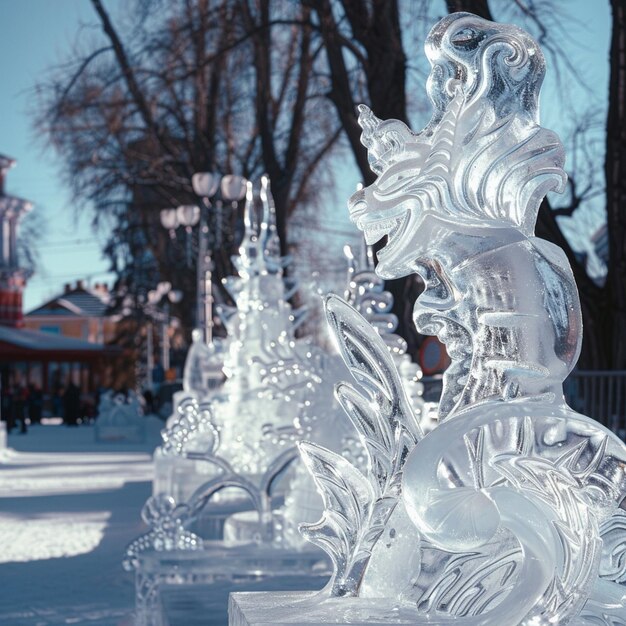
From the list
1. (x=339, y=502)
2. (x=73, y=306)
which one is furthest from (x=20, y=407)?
(x=73, y=306)

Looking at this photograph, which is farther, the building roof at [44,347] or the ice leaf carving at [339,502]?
the building roof at [44,347]

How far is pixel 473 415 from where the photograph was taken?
2.62m

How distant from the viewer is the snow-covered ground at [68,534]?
6980 millimetres

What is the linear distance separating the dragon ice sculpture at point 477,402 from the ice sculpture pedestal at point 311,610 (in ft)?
0.25

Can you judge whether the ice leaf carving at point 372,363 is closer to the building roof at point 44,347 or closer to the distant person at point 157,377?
the distant person at point 157,377

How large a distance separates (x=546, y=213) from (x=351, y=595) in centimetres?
1031

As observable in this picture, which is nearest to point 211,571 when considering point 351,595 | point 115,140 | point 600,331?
point 351,595

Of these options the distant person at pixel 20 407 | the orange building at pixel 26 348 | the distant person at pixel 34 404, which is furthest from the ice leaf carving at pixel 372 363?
the distant person at pixel 34 404

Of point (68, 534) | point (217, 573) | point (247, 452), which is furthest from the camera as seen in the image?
point (68, 534)

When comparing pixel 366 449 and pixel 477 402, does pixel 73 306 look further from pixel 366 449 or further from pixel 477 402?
pixel 477 402

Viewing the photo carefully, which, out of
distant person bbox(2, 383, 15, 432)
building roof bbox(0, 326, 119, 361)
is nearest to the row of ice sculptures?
distant person bbox(2, 383, 15, 432)

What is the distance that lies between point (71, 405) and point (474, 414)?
1291 inches

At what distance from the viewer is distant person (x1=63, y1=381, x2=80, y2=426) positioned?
34.5 m

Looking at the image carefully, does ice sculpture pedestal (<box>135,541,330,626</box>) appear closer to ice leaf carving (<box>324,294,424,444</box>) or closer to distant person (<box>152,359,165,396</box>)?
ice leaf carving (<box>324,294,424,444</box>)
